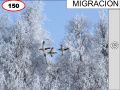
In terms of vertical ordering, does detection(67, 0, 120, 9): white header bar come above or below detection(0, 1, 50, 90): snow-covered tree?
above

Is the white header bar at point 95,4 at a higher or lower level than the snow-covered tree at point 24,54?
higher

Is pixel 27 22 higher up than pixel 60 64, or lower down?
higher up

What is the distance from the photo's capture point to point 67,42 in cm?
368

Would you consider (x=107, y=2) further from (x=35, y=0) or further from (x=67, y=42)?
(x=35, y=0)

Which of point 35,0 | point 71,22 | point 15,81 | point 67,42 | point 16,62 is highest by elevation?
point 35,0

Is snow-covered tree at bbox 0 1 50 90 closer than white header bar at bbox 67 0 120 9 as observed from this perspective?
No

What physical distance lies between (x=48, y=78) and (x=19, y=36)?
679 mm

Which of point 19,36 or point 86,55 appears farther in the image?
point 19,36

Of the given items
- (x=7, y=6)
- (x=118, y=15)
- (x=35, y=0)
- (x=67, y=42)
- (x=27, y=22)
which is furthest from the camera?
(x=27, y=22)

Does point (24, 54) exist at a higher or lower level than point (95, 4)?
lower

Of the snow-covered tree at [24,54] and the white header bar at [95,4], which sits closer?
the white header bar at [95,4]

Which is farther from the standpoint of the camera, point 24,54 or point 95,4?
point 24,54

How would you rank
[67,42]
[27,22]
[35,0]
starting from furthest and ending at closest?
[27,22], [35,0], [67,42]

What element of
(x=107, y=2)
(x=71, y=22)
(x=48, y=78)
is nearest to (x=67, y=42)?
(x=71, y=22)
